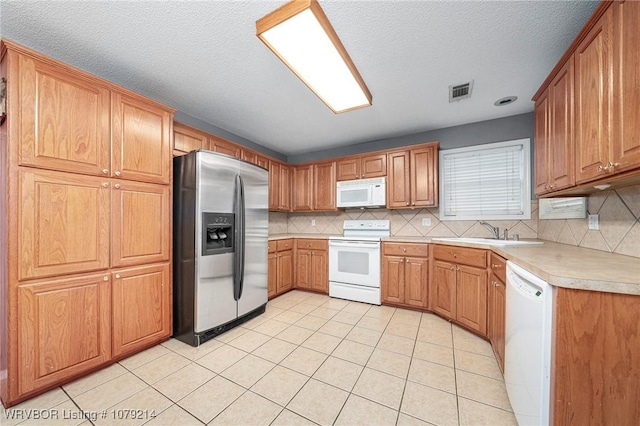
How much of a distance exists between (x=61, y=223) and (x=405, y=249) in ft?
10.4

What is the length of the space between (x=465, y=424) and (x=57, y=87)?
10.6 ft

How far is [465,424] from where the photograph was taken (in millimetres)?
1323

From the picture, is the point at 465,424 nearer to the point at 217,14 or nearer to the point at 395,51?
the point at 395,51

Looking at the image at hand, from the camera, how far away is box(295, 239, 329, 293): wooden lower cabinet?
3625 millimetres

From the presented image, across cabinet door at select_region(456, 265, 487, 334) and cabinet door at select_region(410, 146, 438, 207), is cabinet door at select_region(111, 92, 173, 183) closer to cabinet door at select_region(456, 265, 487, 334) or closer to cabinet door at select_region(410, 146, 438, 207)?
cabinet door at select_region(410, 146, 438, 207)

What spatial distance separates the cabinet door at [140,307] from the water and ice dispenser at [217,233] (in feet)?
1.30

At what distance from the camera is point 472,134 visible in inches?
125

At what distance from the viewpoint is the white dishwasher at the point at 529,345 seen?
0.98 metres

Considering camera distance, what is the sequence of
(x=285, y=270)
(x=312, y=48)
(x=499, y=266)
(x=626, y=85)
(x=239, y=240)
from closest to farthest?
(x=626, y=85), (x=312, y=48), (x=499, y=266), (x=239, y=240), (x=285, y=270)

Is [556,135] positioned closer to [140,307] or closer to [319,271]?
[319,271]

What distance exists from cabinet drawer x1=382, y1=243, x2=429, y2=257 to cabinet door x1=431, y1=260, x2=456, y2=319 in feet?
0.59

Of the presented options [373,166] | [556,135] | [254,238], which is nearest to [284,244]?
[254,238]

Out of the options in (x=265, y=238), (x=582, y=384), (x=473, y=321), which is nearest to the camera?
(x=582, y=384)

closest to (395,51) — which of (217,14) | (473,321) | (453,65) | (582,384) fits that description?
(453,65)
